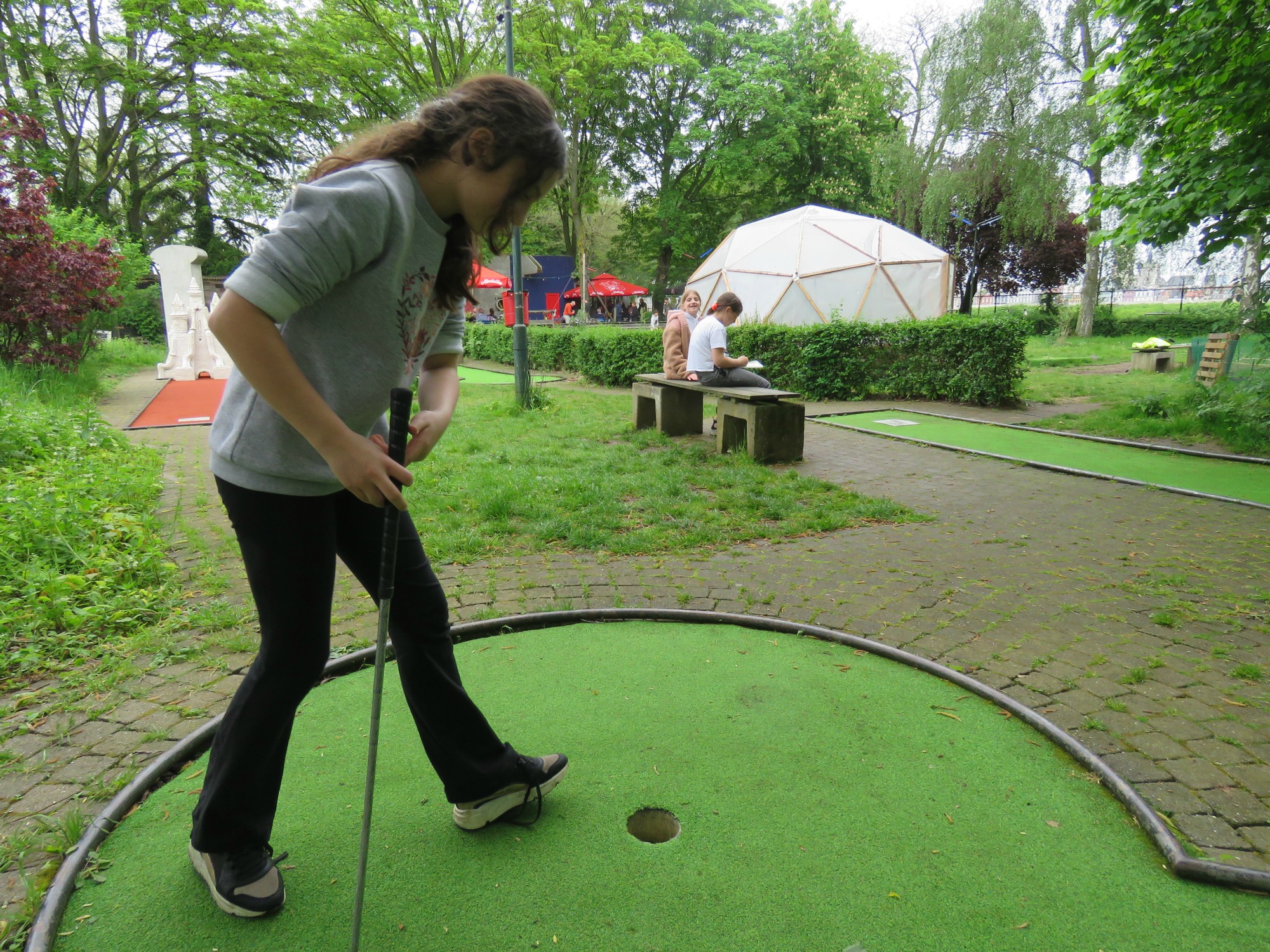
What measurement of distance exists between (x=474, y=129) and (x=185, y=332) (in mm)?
15156

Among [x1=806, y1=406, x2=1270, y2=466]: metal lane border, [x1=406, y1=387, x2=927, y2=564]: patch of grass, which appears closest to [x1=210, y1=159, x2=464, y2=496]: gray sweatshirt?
[x1=406, y1=387, x2=927, y2=564]: patch of grass

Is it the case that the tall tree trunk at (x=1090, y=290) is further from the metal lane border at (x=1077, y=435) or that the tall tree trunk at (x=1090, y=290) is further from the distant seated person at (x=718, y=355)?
the distant seated person at (x=718, y=355)

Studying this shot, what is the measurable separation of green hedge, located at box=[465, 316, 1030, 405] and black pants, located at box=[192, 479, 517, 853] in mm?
10837

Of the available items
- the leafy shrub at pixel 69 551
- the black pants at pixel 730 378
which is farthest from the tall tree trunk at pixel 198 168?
the black pants at pixel 730 378

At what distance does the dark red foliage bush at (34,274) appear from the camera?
9891 millimetres

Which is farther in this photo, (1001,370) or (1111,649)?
(1001,370)

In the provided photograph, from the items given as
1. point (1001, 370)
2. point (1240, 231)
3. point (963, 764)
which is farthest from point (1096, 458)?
point (963, 764)

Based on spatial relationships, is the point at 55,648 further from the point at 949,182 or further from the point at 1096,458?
the point at 949,182

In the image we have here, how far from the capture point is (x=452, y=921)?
1798 mm

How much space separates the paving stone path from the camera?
2477 mm

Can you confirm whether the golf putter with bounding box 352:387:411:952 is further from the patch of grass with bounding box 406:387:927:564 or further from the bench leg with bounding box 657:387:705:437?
the bench leg with bounding box 657:387:705:437

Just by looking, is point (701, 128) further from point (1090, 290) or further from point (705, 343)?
point (705, 343)

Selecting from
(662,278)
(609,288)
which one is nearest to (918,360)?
(662,278)

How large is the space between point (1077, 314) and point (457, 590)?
28.4 meters
